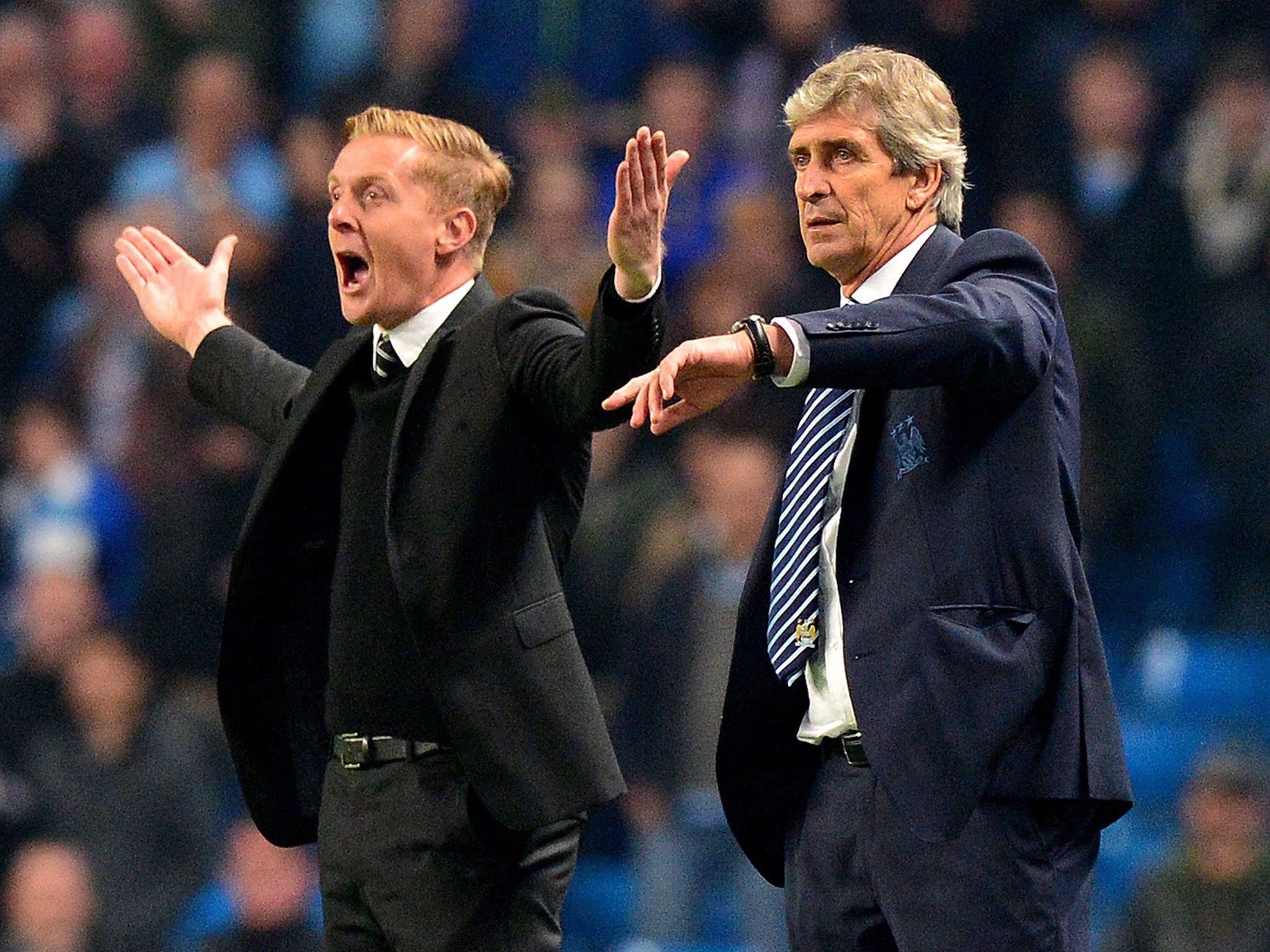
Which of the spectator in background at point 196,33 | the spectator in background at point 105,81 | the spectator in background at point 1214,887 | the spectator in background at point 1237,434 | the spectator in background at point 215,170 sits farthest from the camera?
the spectator in background at point 196,33

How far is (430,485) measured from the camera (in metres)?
2.50

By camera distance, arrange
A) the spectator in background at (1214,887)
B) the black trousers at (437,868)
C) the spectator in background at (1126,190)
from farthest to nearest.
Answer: the spectator in background at (1126,190), the spectator in background at (1214,887), the black trousers at (437,868)

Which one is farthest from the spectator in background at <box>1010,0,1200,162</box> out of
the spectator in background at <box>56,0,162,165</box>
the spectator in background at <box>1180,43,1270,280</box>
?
the spectator in background at <box>56,0,162,165</box>

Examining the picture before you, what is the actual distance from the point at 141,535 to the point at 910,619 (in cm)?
370

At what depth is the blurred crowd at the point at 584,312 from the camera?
5062 mm

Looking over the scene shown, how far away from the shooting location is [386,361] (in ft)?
8.70

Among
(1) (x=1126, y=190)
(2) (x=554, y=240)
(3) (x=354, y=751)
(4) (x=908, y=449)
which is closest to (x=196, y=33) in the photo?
(2) (x=554, y=240)

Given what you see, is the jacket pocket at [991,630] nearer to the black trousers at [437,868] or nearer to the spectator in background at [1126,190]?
the black trousers at [437,868]

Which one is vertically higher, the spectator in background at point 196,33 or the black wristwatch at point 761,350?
the spectator in background at point 196,33

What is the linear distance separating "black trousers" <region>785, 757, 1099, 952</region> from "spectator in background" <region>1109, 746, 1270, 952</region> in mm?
2603

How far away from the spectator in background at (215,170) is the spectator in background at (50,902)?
1.64 m

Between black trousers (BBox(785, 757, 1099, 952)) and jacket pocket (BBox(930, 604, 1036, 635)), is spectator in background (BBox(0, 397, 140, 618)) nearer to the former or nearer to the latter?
black trousers (BBox(785, 757, 1099, 952))

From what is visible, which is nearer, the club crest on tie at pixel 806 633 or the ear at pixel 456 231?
the club crest on tie at pixel 806 633

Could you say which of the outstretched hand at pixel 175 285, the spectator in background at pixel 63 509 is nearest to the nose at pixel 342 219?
the outstretched hand at pixel 175 285
